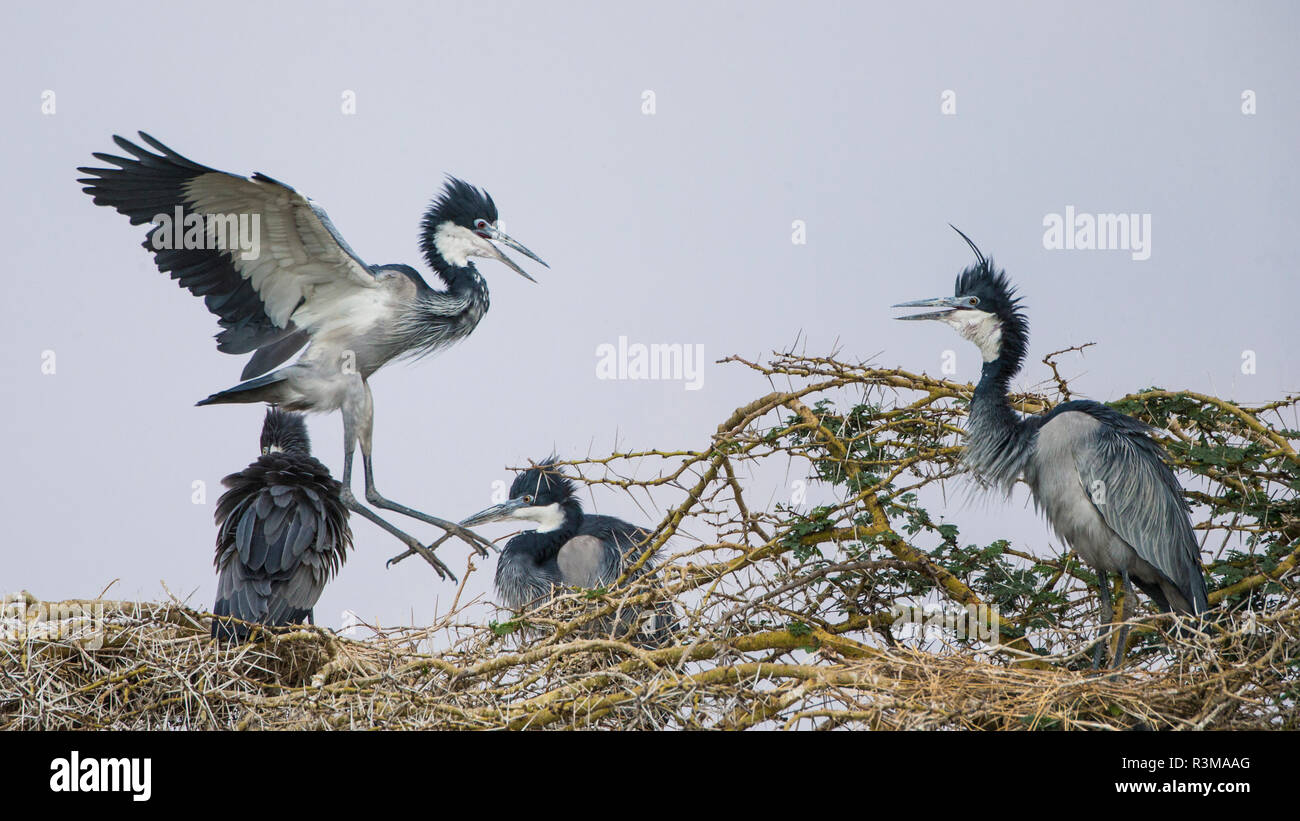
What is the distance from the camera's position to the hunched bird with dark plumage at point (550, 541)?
337 centimetres

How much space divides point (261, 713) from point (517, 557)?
118 centimetres

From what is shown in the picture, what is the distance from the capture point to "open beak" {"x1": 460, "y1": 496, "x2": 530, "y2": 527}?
346 centimetres

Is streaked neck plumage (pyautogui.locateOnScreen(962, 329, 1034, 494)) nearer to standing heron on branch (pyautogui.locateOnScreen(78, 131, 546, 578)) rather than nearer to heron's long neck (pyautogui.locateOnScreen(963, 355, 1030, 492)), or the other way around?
heron's long neck (pyautogui.locateOnScreen(963, 355, 1030, 492))

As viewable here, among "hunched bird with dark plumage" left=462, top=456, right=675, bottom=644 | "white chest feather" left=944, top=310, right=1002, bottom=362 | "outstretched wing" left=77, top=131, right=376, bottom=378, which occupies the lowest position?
"hunched bird with dark plumage" left=462, top=456, right=675, bottom=644

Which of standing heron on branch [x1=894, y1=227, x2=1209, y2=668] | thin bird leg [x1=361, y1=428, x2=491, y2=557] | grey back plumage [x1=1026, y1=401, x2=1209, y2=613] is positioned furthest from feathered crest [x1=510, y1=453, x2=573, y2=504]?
grey back plumage [x1=1026, y1=401, x2=1209, y2=613]

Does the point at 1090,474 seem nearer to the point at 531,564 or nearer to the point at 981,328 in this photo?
the point at 981,328

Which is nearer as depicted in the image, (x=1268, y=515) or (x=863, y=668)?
(x=863, y=668)

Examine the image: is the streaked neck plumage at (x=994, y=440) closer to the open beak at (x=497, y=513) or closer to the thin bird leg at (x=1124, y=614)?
the thin bird leg at (x=1124, y=614)

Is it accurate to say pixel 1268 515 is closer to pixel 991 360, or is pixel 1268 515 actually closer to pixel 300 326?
pixel 991 360

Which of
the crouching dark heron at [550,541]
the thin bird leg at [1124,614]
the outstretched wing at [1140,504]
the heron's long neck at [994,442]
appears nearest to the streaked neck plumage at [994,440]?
the heron's long neck at [994,442]

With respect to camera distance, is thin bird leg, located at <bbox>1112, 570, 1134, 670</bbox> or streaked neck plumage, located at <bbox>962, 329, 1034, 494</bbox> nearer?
thin bird leg, located at <bbox>1112, 570, 1134, 670</bbox>

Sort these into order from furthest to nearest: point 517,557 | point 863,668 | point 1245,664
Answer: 1. point 517,557
2. point 863,668
3. point 1245,664
